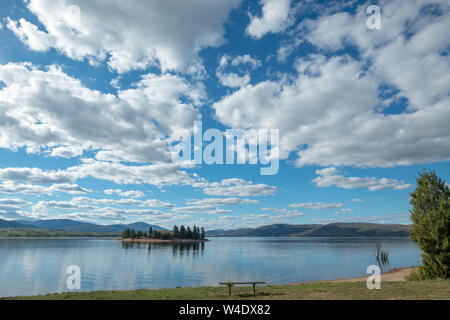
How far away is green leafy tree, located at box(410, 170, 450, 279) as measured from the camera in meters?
29.1

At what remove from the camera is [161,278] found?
5166 centimetres

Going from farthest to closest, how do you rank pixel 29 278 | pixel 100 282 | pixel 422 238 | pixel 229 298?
pixel 29 278, pixel 100 282, pixel 422 238, pixel 229 298

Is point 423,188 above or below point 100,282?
above

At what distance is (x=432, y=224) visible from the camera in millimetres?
29766

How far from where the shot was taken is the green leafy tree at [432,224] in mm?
29062
